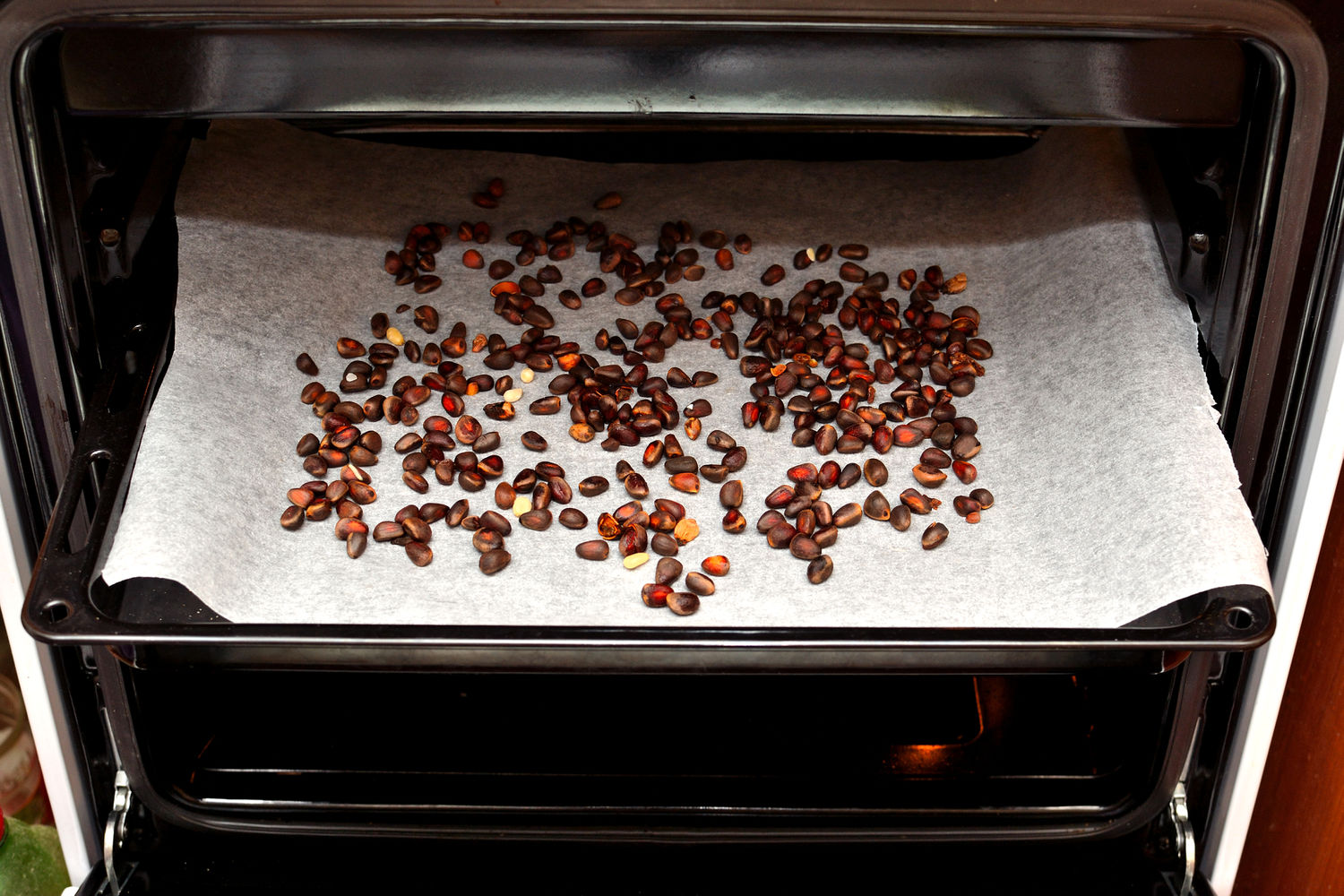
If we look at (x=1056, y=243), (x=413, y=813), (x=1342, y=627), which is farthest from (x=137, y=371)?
(x=1342, y=627)

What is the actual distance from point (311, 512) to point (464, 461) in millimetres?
128

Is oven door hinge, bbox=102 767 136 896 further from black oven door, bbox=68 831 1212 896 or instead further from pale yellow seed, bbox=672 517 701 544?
pale yellow seed, bbox=672 517 701 544

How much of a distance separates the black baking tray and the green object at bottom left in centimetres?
36

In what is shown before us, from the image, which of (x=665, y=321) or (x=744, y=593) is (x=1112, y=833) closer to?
(x=744, y=593)

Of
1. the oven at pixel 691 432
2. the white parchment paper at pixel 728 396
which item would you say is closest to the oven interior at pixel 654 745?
the oven at pixel 691 432

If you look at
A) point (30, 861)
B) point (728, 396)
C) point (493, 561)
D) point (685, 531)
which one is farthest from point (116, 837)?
point (728, 396)

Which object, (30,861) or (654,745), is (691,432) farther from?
(30,861)

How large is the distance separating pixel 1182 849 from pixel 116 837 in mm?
792

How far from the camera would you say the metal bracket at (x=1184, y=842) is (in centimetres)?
94

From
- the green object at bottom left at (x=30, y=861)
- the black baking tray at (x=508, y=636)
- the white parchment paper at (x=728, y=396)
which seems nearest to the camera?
the black baking tray at (x=508, y=636)

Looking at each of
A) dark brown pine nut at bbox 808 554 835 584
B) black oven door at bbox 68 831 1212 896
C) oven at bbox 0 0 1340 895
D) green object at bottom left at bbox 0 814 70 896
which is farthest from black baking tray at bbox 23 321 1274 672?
green object at bottom left at bbox 0 814 70 896

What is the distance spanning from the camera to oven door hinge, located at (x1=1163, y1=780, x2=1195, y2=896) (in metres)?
0.94

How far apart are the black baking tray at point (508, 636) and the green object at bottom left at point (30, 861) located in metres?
0.36

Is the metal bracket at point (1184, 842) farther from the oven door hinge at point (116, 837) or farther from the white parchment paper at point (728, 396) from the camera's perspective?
the oven door hinge at point (116, 837)
